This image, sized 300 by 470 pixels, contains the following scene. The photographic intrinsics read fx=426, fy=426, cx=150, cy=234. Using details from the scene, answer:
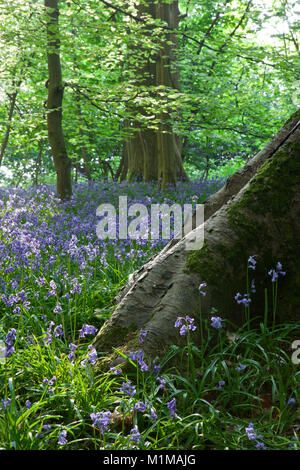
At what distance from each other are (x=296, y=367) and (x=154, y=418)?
1032 mm

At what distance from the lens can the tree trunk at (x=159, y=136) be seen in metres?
10.1

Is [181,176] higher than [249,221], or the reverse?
[181,176]

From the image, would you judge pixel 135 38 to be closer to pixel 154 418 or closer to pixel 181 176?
pixel 181 176

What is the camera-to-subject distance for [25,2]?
25.4 feet

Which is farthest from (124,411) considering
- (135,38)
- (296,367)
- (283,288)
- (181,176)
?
(181,176)

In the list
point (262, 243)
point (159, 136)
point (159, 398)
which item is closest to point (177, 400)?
point (159, 398)

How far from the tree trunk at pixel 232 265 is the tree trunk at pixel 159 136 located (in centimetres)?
629

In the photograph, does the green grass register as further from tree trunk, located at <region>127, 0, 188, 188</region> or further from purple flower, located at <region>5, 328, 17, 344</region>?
tree trunk, located at <region>127, 0, 188, 188</region>

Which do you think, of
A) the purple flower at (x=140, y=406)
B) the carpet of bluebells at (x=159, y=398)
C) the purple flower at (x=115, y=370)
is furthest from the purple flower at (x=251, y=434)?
the purple flower at (x=115, y=370)

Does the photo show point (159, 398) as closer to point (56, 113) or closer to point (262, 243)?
point (262, 243)

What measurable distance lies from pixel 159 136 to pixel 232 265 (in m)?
7.48

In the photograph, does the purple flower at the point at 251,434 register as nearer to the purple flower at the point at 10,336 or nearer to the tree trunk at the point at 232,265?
the tree trunk at the point at 232,265

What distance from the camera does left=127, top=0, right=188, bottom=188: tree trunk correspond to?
1012 cm

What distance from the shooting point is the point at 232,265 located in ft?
10.3
